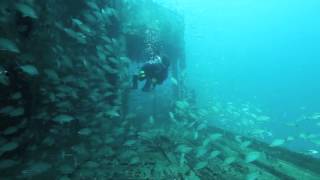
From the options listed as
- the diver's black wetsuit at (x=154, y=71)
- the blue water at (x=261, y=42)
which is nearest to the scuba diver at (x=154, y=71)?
the diver's black wetsuit at (x=154, y=71)

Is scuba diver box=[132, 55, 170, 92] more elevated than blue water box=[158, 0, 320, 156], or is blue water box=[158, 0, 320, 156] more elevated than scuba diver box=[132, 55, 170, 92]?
blue water box=[158, 0, 320, 156]

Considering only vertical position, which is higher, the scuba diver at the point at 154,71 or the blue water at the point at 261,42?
the blue water at the point at 261,42

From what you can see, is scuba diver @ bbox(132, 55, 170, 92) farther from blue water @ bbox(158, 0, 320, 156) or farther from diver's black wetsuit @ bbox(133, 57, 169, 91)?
blue water @ bbox(158, 0, 320, 156)

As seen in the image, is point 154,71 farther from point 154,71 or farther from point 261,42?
point 261,42

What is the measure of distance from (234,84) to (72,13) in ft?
236

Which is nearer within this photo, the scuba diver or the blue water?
the scuba diver

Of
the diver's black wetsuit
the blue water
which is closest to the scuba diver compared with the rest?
the diver's black wetsuit

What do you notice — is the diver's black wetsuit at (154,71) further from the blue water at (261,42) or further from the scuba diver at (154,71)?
the blue water at (261,42)

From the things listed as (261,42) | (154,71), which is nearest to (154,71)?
(154,71)

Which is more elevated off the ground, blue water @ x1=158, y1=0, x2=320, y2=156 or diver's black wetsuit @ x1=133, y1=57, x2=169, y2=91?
blue water @ x1=158, y1=0, x2=320, y2=156

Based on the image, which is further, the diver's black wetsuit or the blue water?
the blue water

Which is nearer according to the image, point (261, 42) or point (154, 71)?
point (154, 71)

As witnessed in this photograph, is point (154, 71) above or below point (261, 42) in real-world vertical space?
below

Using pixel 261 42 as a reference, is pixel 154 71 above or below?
below
